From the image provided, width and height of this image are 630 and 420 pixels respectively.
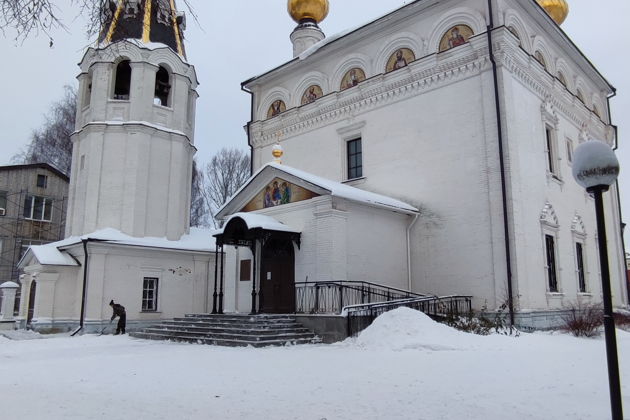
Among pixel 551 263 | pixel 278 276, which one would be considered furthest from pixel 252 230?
pixel 551 263

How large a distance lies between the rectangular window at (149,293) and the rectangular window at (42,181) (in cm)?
1188

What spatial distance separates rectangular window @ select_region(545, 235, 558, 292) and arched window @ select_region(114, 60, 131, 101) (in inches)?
581

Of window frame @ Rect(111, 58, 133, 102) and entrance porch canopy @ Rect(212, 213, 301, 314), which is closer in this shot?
entrance porch canopy @ Rect(212, 213, 301, 314)

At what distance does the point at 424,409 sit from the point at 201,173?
104ft

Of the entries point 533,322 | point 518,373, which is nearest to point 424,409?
point 518,373

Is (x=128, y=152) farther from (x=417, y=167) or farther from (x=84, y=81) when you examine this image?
(x=417, y=167)

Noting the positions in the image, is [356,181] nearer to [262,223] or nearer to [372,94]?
[372,94]

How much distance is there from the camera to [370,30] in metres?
16.3

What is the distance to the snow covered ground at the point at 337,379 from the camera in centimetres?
491

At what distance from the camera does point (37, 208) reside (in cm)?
2644

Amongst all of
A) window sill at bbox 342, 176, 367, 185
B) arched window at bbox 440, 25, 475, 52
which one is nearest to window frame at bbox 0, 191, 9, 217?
window sill at bbox 342, 176, 367, 185

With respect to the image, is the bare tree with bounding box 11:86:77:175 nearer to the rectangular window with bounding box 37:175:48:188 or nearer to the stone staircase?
the rectangular window with bounding box 37:175:48:188

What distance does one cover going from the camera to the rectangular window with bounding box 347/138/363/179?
16609 mm

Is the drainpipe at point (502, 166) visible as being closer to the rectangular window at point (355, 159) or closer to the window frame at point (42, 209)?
the rectangular window at point (355, 159)
